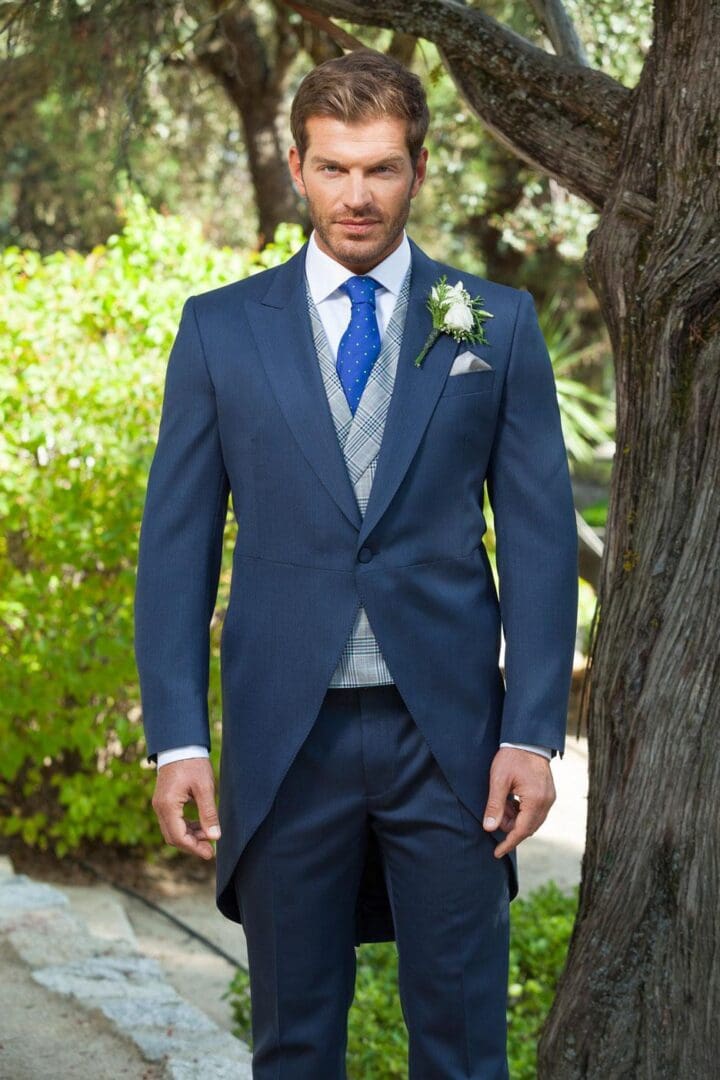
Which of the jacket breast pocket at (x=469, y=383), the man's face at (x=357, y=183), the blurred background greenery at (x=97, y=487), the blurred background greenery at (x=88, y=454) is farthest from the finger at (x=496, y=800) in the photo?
the blurred background greenery at (x=88, y=454)

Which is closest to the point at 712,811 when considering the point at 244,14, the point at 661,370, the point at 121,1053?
the point at 661,370

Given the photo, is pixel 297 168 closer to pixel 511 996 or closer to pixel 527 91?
pixel 527 91

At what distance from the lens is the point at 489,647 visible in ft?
7.23

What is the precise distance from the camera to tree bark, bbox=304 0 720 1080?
2404mm

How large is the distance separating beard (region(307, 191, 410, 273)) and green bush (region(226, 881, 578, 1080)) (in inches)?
89.8

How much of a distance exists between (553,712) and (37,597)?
133 inches

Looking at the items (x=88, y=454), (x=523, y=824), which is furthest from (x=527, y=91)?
(x=88, y=454)

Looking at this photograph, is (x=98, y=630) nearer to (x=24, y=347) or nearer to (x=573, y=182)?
(x=24, y=347)

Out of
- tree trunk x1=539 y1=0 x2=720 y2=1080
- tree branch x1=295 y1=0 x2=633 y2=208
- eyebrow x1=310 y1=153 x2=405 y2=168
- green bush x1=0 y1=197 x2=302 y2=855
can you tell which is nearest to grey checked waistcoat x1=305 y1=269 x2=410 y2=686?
eyebrow x1=310 y1=153 x2=405 y2=168

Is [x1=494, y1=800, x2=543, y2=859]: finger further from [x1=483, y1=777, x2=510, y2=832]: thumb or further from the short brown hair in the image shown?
the short brown hair

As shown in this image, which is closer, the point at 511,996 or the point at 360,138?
Answer: the point at 360,138

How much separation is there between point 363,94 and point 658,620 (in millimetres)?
1053

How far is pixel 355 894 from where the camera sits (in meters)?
2.21

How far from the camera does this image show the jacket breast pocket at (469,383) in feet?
7.05
